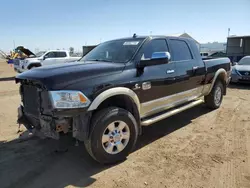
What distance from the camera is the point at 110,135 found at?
3500 millimetres

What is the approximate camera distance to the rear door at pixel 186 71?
4.85 m

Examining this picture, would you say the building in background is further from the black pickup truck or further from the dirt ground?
the black pickup truck

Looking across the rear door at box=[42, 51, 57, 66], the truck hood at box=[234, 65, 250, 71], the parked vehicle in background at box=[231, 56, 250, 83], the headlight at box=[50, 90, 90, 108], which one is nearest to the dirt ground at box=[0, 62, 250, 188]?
the headlight at box=[50, 90, 90, 108]

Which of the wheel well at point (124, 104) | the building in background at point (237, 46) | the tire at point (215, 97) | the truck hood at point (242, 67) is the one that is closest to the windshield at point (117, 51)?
the wheel well at point (124, 104)

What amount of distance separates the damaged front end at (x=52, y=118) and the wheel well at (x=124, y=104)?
51cm

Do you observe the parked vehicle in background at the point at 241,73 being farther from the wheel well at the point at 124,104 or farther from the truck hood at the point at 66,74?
the truck hood at the point at 66,74

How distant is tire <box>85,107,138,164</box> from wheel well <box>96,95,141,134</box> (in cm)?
18

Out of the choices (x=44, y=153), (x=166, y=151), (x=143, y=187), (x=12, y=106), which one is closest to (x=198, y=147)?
(x=166, y=151)

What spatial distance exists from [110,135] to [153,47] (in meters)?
1.91

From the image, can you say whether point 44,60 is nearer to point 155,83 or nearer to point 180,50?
point 180,50

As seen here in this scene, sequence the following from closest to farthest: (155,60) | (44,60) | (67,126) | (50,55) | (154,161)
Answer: (67,126) → (154,161) → (155,60) → (44,60) → (50,55)

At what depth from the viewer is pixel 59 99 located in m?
3.04

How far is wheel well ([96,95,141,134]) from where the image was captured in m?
3.67

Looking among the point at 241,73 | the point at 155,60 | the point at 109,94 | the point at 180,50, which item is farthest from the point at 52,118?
the point at 241,73
